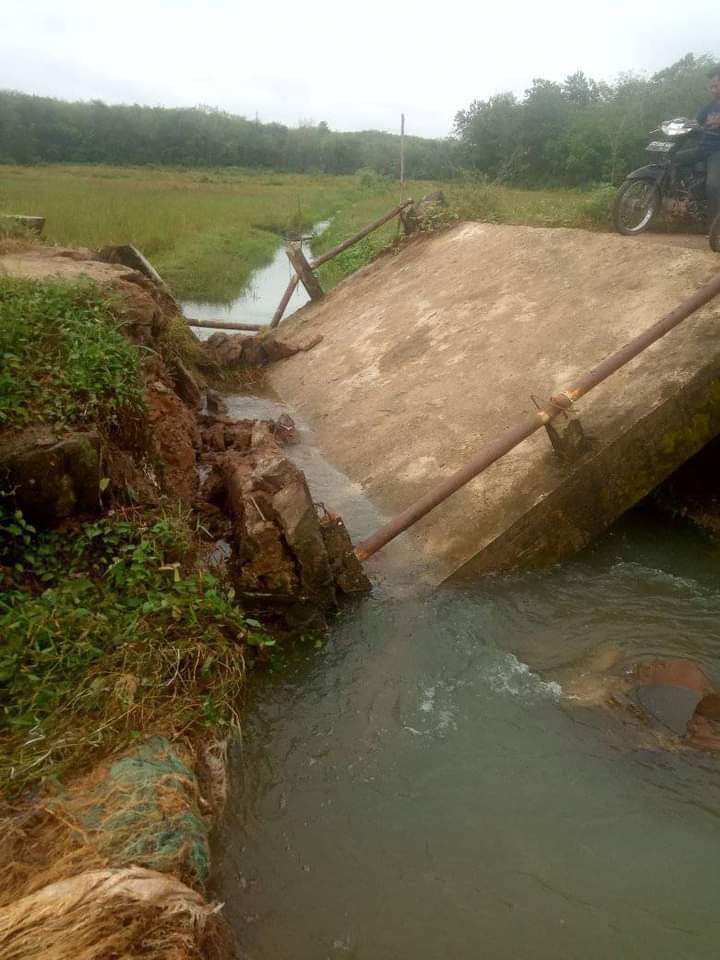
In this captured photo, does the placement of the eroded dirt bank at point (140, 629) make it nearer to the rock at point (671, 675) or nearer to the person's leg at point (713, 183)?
the rock at point (671, 675)

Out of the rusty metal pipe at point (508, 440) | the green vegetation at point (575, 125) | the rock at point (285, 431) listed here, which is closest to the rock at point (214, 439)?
the rock at point (285, 431)

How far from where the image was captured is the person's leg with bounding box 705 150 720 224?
809 cm

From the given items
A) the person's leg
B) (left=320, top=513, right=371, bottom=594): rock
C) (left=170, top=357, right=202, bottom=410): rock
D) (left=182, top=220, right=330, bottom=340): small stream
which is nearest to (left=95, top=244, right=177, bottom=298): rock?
(left=170, top=357, right=202, bottom=410): rock

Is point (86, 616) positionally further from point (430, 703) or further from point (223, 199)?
point (223, 199)

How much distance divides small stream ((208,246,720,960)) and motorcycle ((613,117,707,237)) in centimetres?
578

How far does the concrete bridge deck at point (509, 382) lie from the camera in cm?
493

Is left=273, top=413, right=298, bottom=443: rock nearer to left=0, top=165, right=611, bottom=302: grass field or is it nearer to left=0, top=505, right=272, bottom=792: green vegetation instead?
left=0, top=505, right=272, bottom=792: green vegetation

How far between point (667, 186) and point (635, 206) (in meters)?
0.42

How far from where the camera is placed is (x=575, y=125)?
2488 centimetres

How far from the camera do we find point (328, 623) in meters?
4.43

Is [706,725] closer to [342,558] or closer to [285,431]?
[342,558]

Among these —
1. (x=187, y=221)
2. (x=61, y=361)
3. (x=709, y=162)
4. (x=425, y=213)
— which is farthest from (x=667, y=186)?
(x=187, y=221)

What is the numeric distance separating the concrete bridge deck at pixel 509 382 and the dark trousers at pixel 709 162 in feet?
2.45

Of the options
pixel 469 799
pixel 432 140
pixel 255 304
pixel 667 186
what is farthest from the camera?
pixel 432 140
